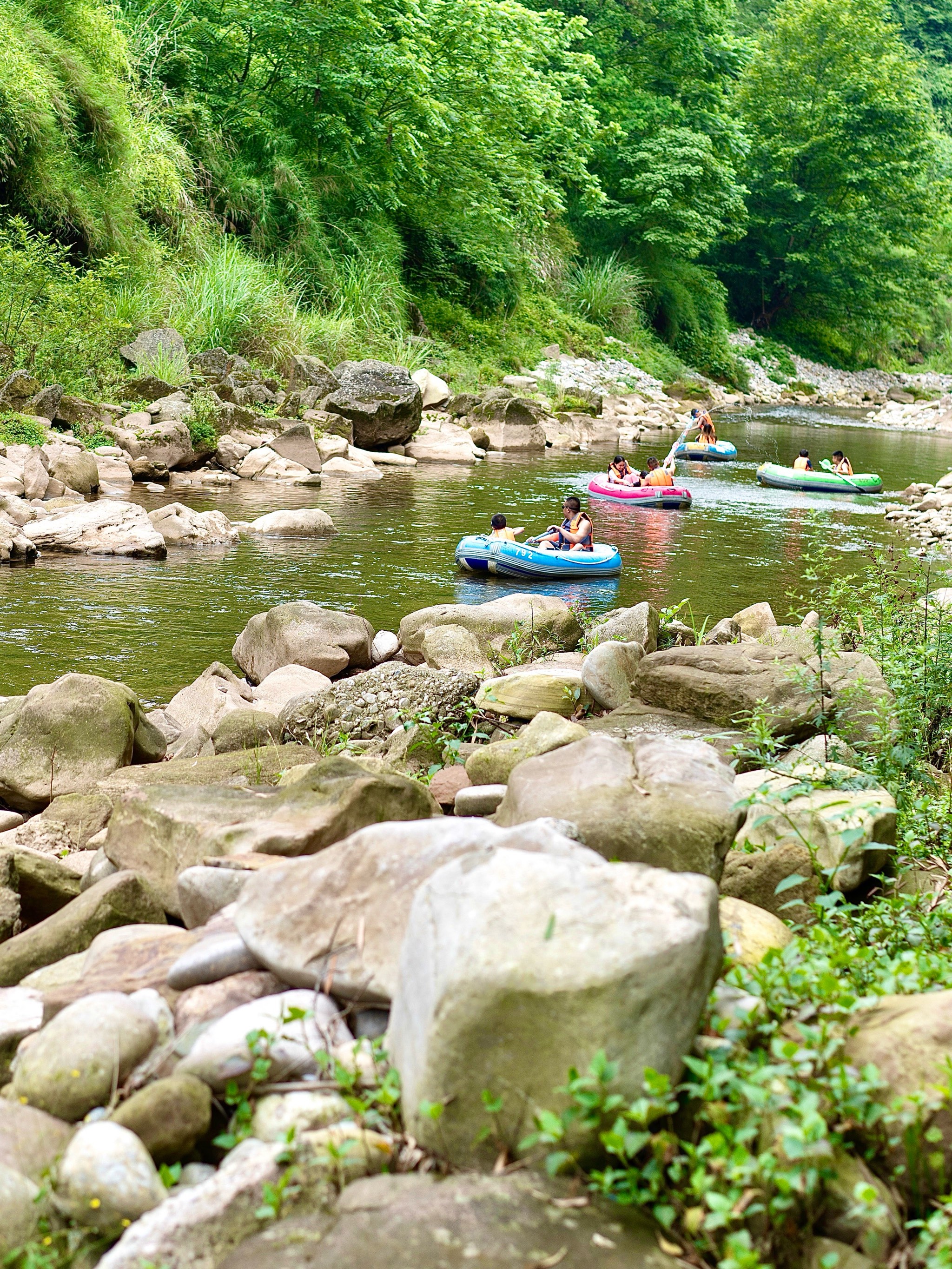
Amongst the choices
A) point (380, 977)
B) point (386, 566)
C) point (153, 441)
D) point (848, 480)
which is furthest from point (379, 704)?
point (848, 480)

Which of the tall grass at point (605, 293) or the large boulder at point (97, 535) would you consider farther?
the tall grass at point (605, 293)

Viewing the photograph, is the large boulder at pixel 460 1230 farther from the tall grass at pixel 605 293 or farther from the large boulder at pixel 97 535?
the tall grass at pixel 605 293

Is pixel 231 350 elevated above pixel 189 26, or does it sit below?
below

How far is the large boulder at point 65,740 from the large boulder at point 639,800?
2.66 metres

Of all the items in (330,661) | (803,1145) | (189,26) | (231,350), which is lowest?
(330,661)

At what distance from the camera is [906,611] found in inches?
266

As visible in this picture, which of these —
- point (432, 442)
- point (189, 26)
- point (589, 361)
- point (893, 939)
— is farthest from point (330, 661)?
point (589, 361)

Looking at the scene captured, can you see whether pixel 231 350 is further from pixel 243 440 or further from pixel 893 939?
pixel 893 939

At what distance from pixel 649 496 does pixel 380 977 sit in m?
15.1

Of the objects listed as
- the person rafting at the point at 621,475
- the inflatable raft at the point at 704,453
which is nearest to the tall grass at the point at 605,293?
the inflatable raft at the point at 704,453

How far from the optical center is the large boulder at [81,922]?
134 inches

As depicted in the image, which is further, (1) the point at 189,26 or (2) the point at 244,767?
(1) the point at 189,26

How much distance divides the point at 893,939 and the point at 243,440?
16.2 m

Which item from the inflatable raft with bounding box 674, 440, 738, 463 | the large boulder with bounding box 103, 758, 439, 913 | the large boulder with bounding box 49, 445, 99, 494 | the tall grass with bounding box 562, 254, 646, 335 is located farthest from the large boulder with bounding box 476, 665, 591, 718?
the tall grass with bounding box 562, 254, 646, 335
